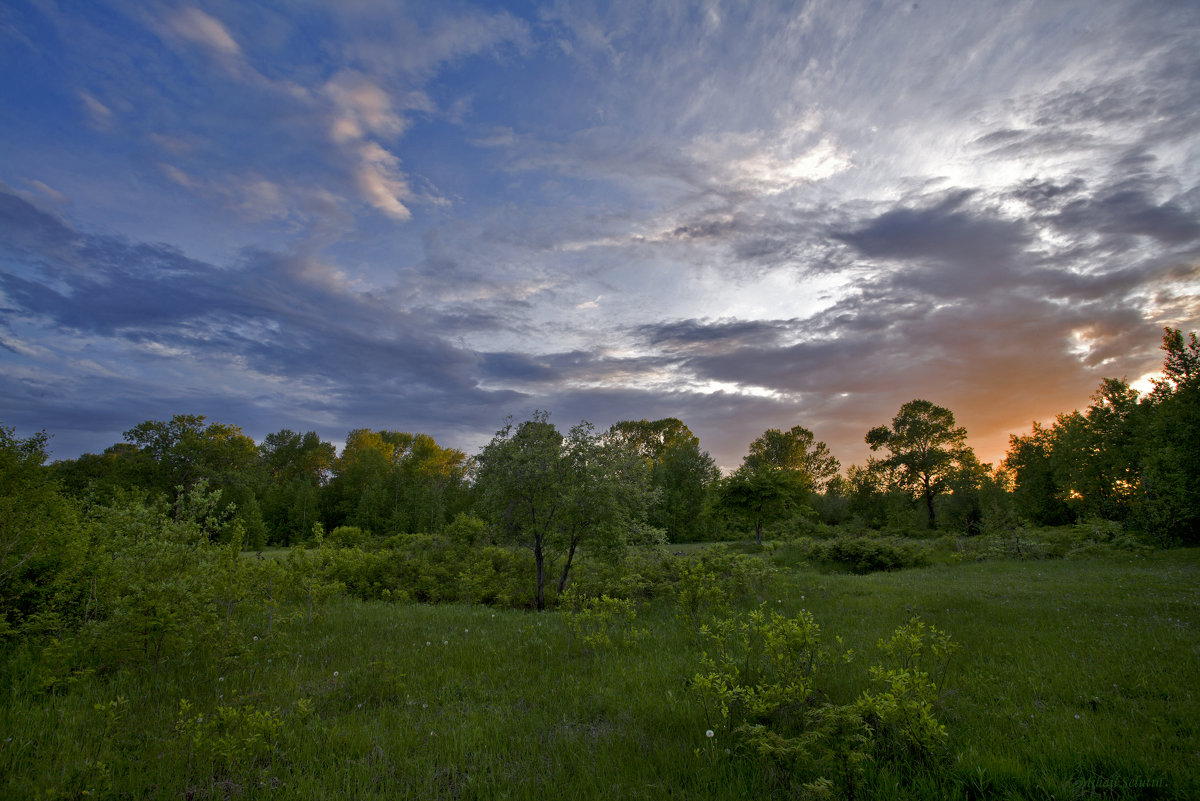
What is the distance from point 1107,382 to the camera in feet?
116

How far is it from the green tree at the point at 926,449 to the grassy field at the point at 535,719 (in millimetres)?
48225

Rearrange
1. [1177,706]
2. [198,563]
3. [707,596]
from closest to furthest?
[1177,706], [198,563], [707,596]

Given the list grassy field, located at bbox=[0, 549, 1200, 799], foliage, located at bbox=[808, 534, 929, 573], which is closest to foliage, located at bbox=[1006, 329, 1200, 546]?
foliage, located at bbox=[808, 534, 929, 573]

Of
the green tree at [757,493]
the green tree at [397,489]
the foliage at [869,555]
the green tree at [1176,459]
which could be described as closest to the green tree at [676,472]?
the green tree at [757,493]

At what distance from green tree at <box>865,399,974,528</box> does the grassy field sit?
48.2 metres

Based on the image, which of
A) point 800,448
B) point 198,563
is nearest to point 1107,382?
point 800,448

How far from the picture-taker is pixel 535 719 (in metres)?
5.67

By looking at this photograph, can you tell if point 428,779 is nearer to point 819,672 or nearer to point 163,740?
point 163,740

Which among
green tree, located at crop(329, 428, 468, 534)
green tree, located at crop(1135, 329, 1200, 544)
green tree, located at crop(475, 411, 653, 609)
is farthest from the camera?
green tree, located at crop(329, 428, 468, 534)

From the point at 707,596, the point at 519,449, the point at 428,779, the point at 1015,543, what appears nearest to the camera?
the point at 428,779

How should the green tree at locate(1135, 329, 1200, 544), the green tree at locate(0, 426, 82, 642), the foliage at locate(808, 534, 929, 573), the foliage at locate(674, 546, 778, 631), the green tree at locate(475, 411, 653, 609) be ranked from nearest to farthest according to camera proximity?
the green tree at locate(0, 426, 82, 642), the foliage at locate(674, 546, 778, 631), the green tree at locate(475, 411, 653, 609), the green tree at locate(1135, 329, 1200, 544), the foliage at locate(808, 534, 929, 573)

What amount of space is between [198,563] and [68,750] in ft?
12.2

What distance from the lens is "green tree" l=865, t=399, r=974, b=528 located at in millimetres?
52062

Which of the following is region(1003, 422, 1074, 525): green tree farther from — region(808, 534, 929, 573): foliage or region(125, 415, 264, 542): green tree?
region(125, 415, 264, 542): green tree
